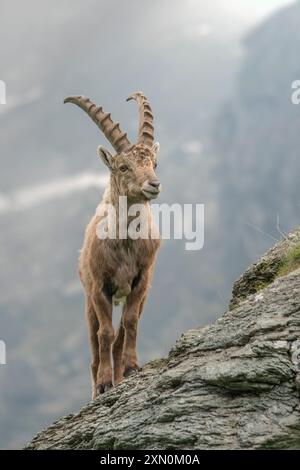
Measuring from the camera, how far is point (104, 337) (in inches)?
567

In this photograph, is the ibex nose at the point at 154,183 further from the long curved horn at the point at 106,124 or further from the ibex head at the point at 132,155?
the long curved horn at the point at 106,124

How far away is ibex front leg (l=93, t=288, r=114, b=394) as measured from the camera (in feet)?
46.9

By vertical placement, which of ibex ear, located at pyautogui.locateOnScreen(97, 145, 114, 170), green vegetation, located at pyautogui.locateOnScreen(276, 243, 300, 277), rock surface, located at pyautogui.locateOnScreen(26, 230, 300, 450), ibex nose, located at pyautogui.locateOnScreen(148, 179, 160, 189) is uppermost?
ibex ear, located at pyautogui.locateOnScreen(97, 145, 114, 170)

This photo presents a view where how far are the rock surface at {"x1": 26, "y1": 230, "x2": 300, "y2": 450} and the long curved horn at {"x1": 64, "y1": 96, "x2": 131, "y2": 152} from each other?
12.5ft

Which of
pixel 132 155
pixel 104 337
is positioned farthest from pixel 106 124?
pixel 104 337

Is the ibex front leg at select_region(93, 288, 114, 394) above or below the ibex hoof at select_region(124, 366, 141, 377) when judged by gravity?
above

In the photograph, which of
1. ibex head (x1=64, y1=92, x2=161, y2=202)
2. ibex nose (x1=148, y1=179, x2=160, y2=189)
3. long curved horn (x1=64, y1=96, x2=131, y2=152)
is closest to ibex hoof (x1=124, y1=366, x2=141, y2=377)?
ibex head (x1=64, y1=92, x2=161, y2=202)

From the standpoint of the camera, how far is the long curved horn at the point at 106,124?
1477 cm

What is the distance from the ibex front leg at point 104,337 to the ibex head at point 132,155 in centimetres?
177

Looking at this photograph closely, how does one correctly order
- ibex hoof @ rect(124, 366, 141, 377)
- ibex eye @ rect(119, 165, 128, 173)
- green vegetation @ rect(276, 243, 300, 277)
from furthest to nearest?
ibex eye @ rect(119, 165, 128, 173), ibex hoof @ rect(124, 366, 141, 377), green vegetation @ rect(276, 243, 300, 277)

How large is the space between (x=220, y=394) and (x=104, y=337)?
13.4ft

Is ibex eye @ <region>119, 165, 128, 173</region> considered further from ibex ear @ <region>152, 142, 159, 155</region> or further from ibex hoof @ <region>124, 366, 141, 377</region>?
ibex hoof @ <region>124, 366, 141, 377</region>
